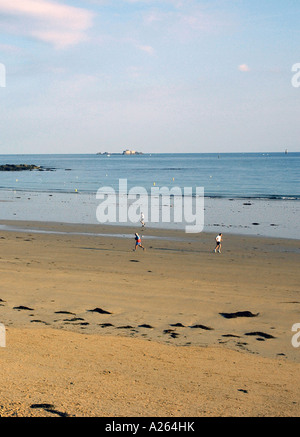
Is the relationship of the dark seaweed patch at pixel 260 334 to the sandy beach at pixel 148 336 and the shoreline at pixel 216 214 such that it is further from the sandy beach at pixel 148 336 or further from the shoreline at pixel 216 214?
the shoreline at pixel 216 214

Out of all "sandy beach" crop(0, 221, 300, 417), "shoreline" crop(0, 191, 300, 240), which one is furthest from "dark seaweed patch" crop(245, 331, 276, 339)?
"shoreline" crop(0, 191, 300, 240)

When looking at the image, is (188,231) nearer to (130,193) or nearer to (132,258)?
(132,258)

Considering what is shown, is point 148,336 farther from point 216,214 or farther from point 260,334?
point 216,214

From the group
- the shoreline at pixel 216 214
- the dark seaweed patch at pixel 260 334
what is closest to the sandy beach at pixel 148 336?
the dark seaweed patch at pixel 260 334

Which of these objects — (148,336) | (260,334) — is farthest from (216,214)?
(148,336)

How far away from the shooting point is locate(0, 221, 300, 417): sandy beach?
25.1 feet

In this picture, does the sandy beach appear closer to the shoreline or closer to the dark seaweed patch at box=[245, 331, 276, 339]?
the dark seaweed patch at box=[245, 331, 276, 339]

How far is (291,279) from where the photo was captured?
19281 mm

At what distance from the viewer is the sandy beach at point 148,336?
7648mm

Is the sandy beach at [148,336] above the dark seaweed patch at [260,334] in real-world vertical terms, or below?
above

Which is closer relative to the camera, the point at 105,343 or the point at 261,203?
the point at 105,343

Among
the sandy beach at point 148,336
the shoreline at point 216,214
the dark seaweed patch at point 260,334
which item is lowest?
the dark seaweed patch at point 260,334
